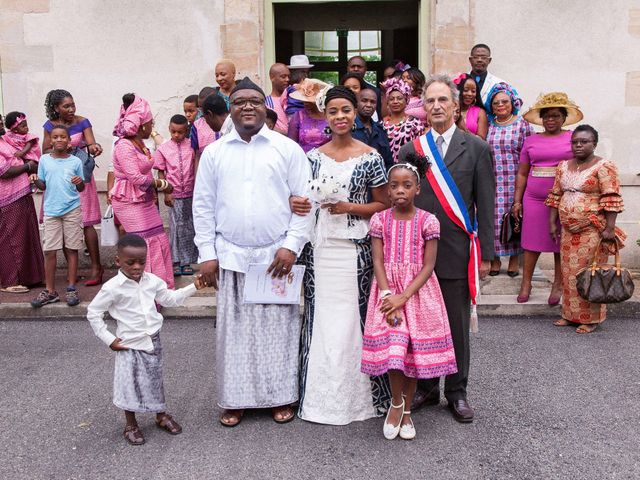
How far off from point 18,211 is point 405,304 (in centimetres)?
509

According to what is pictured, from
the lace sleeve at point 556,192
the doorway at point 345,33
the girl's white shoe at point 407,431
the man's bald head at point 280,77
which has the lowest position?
the girl's white shoe at point 407,431

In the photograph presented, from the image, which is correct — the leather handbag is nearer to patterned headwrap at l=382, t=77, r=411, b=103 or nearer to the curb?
the curb

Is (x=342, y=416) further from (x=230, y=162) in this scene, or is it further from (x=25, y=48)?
(x=25, y=48)

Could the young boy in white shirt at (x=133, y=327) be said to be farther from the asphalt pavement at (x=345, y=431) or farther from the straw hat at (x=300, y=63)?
the straw hat at (x=300, y=63)

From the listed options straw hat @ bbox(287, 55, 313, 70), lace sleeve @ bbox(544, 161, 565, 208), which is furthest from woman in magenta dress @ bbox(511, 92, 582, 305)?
straw hat @ bbox(287, 55, 313, 70)

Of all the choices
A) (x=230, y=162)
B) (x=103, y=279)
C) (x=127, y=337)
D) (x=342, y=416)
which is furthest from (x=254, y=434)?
(x=103, y=279)

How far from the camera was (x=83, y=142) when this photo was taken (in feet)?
24.2

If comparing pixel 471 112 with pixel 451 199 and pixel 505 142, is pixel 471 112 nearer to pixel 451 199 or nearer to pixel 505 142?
pixel 505 142

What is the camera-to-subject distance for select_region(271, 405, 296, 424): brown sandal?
4.19m

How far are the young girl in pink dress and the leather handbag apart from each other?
3193 mm

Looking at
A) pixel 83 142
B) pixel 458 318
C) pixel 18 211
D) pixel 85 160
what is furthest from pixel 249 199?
pixel 18 211

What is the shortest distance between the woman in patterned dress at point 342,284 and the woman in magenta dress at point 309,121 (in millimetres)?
1392

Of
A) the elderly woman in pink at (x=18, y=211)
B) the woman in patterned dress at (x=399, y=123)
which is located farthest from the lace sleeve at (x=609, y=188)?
the elderly woman in pink at (x=18, y=211)

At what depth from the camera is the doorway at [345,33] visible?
427 inches
